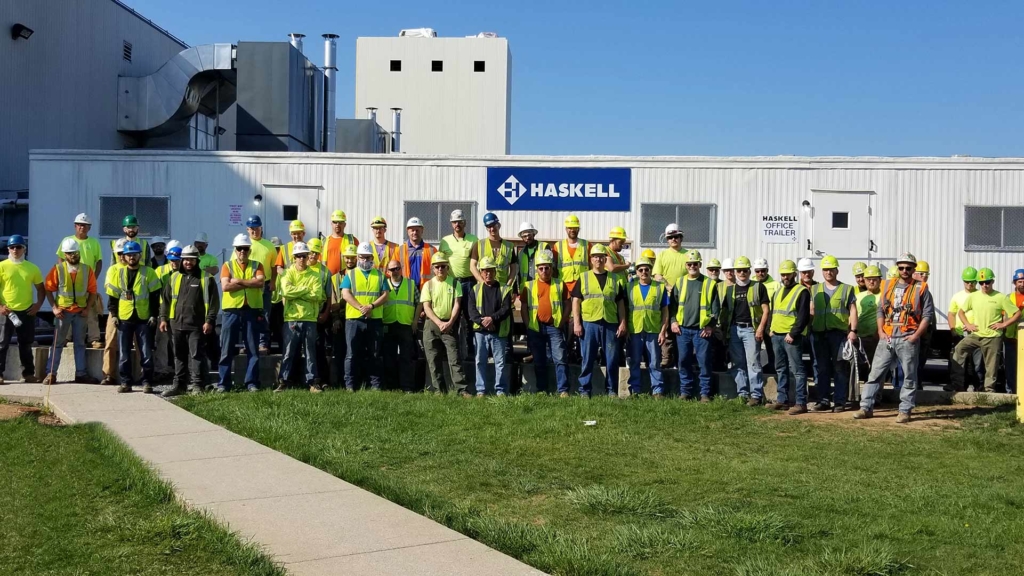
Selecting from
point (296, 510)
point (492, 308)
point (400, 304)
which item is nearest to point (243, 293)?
point (400, 304)

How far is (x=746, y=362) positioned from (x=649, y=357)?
3.78 ft

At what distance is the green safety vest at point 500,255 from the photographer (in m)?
13.3

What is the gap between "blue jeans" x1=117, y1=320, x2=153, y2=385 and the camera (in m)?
12.5

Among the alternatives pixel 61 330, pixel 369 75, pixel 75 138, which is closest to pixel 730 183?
pixel 61 330

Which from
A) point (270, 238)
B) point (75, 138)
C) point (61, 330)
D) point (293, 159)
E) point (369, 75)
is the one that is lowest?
point (61, 330)

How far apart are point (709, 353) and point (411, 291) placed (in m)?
3.69

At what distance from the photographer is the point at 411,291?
1281cm

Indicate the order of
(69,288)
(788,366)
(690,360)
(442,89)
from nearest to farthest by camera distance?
1. (788,366)
2. (690,360)
3. (69,288)
4. (442,89)

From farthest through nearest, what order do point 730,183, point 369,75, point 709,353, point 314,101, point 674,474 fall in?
point 369,75
point 314,101
point 730,183
point 709,353
point 674,474

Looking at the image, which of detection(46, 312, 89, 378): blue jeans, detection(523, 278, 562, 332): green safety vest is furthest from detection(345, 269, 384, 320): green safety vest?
detection(46, 312, 89, 378): blue jeans

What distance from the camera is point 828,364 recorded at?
40.2 ft

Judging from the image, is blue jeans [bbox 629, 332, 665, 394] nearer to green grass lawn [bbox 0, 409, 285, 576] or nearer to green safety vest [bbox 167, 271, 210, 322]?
green safety vest [bbox 167, 271, 210, 322]

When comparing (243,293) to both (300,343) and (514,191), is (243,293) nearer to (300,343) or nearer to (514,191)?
(300,343)

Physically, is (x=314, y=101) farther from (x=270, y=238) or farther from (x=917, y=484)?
(x=917, y=484)
